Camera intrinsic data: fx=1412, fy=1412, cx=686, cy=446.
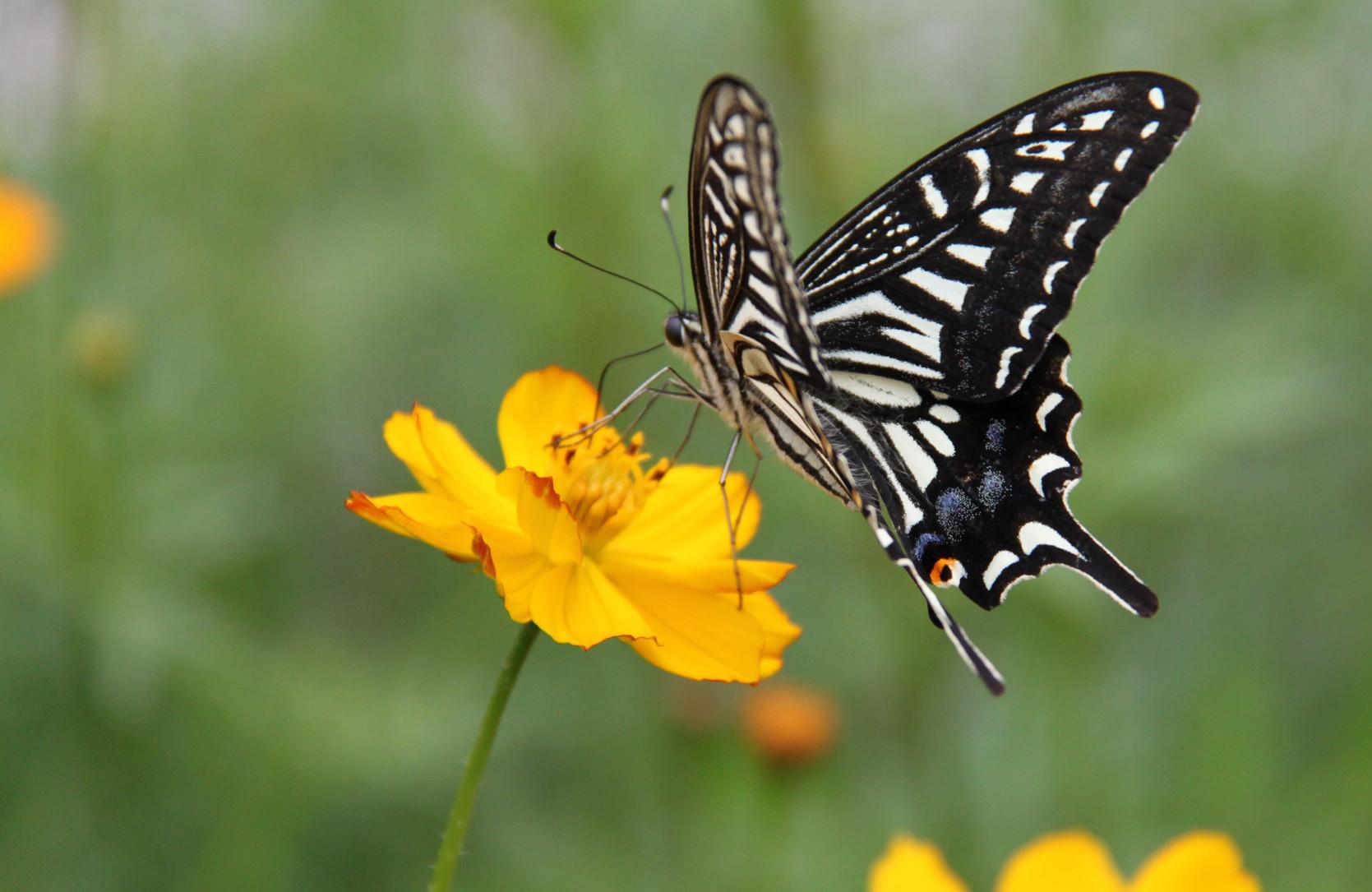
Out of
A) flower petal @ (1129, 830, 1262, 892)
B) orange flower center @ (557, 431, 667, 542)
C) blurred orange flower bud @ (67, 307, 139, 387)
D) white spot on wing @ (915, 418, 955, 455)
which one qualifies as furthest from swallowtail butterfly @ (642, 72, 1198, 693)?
blurred orange flower bud @ (67, 307, 139, 387)

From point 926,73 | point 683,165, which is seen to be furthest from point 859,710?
point 926,73

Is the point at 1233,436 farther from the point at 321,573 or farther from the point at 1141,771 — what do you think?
the point at 321,573

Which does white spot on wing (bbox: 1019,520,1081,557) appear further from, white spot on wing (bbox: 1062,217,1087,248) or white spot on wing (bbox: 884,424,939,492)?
white spot on wing (bbox: 1062,217,1087,248)

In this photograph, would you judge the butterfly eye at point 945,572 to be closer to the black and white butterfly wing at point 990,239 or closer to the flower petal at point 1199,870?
the black and white butterfly wing at point 990,239

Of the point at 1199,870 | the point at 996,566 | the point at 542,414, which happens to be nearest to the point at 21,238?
the point at 542,414

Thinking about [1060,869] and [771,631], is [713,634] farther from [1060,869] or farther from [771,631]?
[1060,869]

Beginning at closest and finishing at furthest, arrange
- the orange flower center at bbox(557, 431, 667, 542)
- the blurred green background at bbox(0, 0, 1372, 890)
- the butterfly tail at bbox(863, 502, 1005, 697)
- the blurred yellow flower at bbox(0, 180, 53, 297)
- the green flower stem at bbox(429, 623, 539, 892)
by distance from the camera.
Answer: the green flower stem at bbox(429, 623, 539, 892) < the butterfly tail at bbox(863, 502, 1005, 697) < the orange flower center at bbox(557, 431, 667, 542) < the blurred green background at bbox(0, 0, 1372, 890) < the blurred yellow flower at bbox(0, 180, 53, 297)
